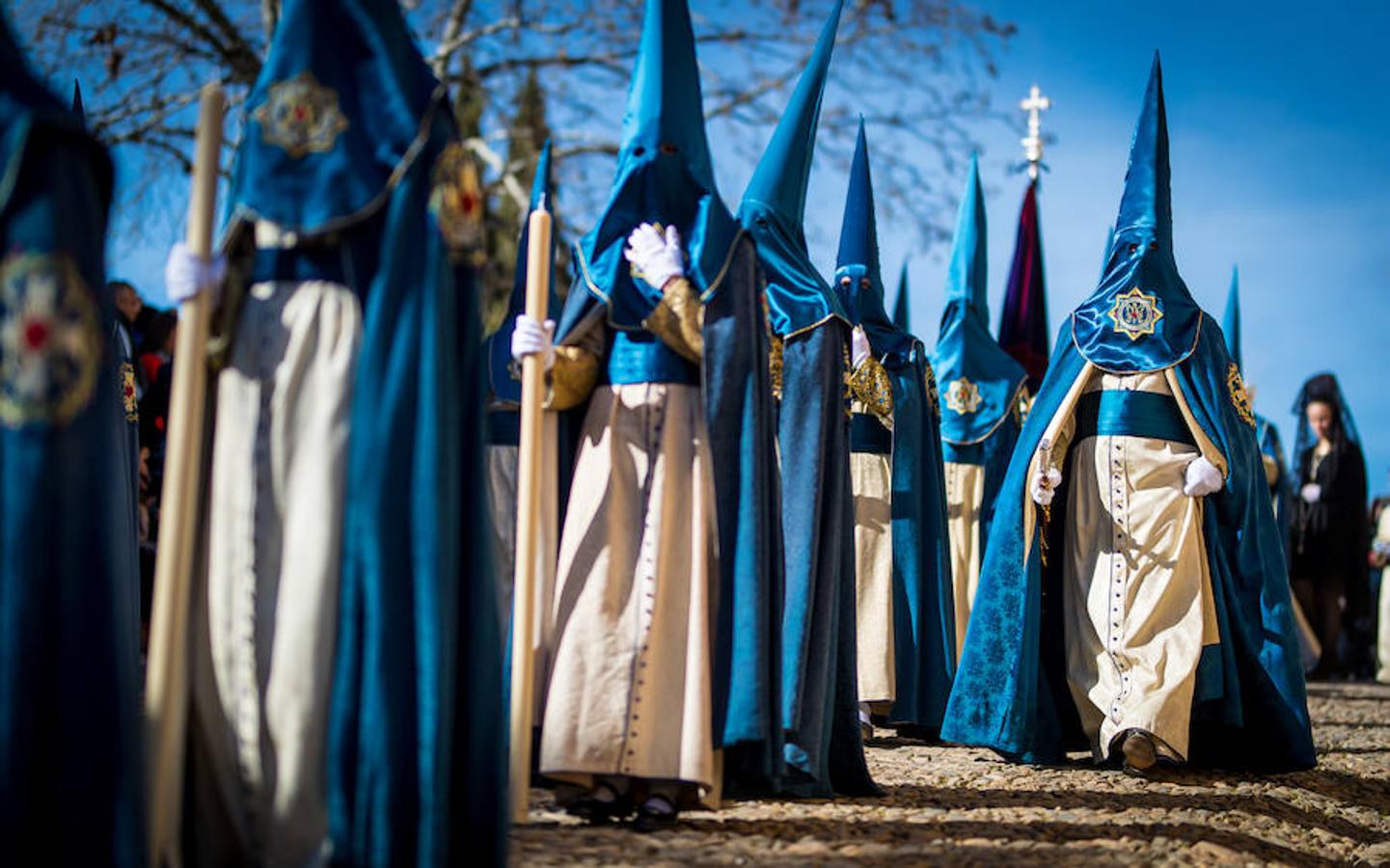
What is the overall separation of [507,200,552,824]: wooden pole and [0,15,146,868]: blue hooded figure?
1.40m

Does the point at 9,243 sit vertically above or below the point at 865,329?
below

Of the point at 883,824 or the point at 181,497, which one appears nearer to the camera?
the point at 181,497

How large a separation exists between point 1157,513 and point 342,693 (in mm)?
4432

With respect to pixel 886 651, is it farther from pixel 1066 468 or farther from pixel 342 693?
pixel 342 693

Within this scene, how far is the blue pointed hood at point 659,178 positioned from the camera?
4848 millimetres

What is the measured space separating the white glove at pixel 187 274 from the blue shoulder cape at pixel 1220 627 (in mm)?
4290

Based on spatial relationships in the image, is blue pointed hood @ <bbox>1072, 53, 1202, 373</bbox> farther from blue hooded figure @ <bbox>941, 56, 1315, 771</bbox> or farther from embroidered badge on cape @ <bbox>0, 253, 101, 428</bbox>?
embroidered badge on cape @ <bbox>0, 253, 101, 428</bbox>

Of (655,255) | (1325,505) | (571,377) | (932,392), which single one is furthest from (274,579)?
(1325,505)

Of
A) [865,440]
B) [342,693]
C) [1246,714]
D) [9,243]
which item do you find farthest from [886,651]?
[9,243]

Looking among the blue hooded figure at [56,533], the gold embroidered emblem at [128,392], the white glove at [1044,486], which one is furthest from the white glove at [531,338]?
the white glove at [1044,486]

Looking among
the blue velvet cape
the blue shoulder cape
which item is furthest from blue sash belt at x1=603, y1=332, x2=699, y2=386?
the blue shoulder cape

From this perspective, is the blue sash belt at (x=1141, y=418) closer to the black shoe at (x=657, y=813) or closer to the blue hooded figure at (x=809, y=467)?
the blue hooded figure at (x=809, y=467)

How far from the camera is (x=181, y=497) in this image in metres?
3.24

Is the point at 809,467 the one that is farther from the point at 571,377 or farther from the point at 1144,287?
the point at 1144,287
